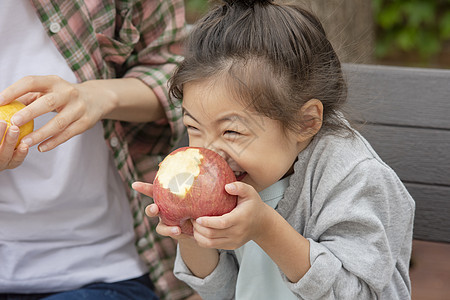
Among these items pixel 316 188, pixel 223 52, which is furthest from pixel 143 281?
pixel 223 52

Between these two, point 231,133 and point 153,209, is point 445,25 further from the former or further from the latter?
point 153,209

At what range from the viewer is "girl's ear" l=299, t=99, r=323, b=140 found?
1350mm

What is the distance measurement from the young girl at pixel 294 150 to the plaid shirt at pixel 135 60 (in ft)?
0.99

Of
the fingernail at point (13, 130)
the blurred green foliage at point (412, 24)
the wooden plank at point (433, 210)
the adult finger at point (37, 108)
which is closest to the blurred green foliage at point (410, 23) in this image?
the blurred green foliage at point (412, 24)

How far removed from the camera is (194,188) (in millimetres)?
1202

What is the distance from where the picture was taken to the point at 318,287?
1.29m

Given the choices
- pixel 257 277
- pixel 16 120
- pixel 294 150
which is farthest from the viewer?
pixel 257 277

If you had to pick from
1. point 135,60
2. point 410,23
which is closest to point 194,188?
point 135,60

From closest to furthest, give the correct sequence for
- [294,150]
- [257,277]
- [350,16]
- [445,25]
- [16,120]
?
[16,120], [294,150], [257,277], [350,16], [445,25]

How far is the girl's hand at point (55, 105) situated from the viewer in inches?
51.7

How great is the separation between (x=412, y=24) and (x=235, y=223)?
131 inches

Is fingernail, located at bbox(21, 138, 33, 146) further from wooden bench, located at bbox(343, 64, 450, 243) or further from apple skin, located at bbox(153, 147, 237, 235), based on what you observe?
wooden bench, located at bbox(343, 64, 450, 243)

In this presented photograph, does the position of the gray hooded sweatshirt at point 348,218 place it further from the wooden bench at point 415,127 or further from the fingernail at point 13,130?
the fingernail at point 13,130

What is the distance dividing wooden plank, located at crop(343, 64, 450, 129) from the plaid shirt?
1.72ft
